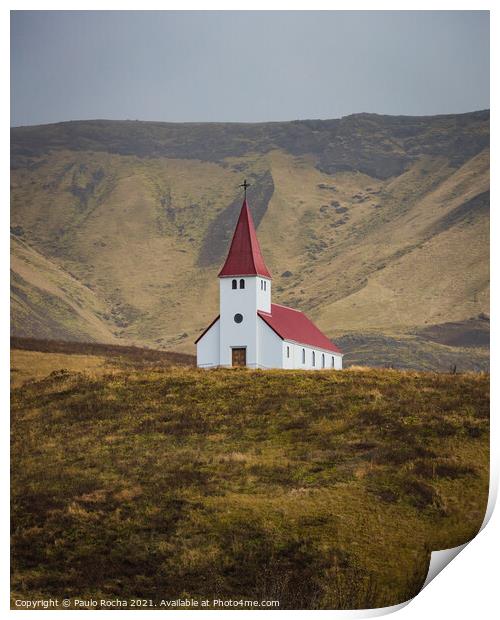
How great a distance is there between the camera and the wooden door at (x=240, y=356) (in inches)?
2253

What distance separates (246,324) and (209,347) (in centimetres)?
272

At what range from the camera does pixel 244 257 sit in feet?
193

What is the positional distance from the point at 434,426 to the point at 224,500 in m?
10.2

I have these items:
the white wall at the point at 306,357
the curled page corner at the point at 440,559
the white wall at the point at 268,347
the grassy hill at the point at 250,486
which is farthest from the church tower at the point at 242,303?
the curled page corner at the point at 440,559

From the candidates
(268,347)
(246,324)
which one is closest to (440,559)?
(268,347)

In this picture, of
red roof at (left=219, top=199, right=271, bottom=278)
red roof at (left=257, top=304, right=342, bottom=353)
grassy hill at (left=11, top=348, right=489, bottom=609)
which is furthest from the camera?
red roof at (left=219, top=199, right=271, bottom=278)

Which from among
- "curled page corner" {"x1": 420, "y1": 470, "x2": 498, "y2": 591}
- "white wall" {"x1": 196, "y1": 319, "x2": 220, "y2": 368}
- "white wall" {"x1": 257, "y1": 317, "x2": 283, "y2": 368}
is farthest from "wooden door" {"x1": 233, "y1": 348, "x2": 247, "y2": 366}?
"curled page corner" {"x1": 420, "y1": 470, "x2": 498, "y2": 591}

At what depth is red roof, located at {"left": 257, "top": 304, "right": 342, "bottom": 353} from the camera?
189 feet

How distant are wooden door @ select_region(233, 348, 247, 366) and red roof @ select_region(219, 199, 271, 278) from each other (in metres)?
4.19

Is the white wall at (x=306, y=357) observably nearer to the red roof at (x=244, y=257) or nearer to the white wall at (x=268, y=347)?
the white wall at (x=268, y=347)

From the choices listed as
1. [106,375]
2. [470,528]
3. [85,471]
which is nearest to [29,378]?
[106,375]

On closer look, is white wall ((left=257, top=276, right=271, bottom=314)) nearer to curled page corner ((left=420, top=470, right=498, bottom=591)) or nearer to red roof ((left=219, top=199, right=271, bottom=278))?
red roof ((left=219, top=199, right=271, bottom=278))

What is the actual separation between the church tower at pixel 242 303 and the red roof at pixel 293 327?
857 mm

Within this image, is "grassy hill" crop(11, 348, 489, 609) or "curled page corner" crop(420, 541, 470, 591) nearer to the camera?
"grassy hill" crop(11, 348, 489, 609)
